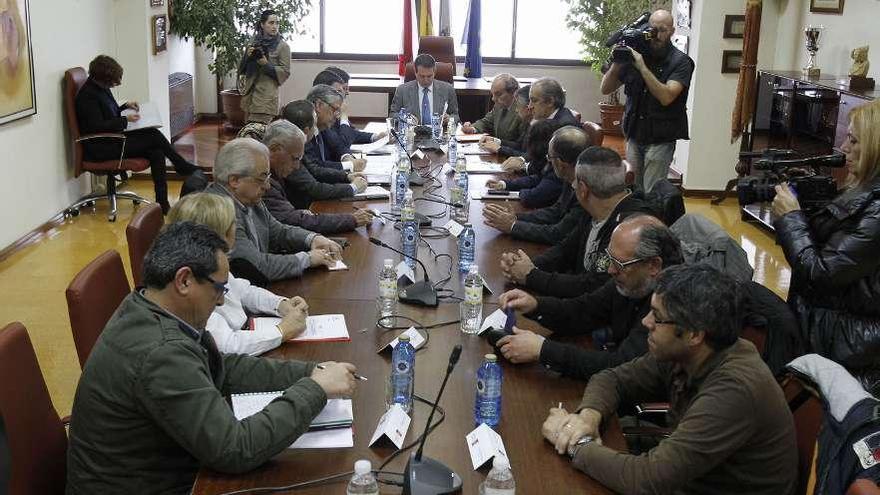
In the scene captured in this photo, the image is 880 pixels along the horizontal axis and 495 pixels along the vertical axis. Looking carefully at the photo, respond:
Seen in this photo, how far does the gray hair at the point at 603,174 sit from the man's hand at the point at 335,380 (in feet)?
4.77

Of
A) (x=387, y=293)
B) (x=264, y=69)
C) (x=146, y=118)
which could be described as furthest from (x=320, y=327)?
(x=264, y=69)

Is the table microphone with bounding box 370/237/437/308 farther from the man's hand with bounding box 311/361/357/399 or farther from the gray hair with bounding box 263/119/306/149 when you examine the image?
the gray hair with bounding box 263/119/306/149

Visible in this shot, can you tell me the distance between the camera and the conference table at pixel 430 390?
210 centimetres

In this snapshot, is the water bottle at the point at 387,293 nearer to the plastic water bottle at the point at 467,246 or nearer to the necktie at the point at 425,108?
the plastic water bottle at the point at 467,246

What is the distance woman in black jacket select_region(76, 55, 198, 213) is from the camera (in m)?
6.90

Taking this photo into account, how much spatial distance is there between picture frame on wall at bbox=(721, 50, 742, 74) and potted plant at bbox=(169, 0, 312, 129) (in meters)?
4.47

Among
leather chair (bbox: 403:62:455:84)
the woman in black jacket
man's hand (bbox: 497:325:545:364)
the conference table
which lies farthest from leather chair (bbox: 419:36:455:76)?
man's hand (bbox: 497:325:545:364)

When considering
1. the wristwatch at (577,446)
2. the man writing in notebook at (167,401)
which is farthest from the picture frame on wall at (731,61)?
the man writing in notebook at (167,401)

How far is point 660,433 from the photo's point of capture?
2.64m

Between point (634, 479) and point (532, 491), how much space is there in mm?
225

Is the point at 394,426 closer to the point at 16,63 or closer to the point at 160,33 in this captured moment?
the point at 16,63

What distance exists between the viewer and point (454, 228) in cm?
427

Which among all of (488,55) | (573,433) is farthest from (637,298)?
(488,55)

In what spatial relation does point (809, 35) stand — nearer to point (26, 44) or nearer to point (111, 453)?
point (26, 44)
